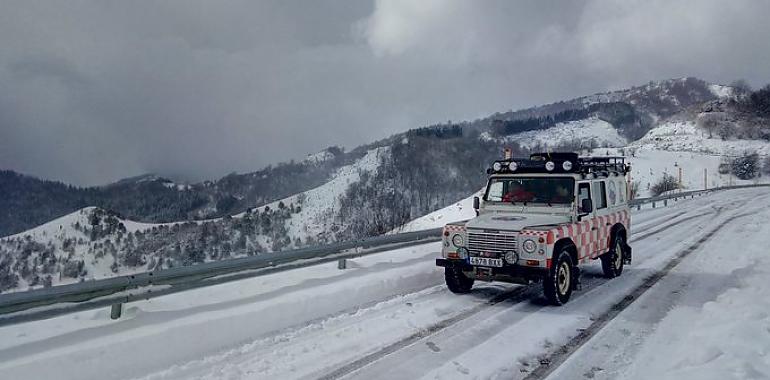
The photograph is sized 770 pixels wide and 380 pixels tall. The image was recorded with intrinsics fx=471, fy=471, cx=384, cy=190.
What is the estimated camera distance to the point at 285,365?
558 centimetres

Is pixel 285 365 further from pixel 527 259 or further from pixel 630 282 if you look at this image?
pixel 630 282

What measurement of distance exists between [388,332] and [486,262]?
2.35 meters

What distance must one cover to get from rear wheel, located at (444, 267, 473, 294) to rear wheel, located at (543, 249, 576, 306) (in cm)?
156

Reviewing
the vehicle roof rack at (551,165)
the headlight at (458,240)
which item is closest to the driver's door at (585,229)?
the vehicle roof rack at (551,165)

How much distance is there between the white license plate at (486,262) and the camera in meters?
8.06

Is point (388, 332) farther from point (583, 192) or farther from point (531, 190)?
point (583, 192)

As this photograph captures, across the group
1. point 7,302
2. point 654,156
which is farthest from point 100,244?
point 7,302

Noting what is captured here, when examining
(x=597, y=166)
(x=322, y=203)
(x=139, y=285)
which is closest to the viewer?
(x=139, y=285)

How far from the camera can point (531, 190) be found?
9.58 m

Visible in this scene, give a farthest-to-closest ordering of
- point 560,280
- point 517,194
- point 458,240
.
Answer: point 517,194
point 458,240
point 560,280

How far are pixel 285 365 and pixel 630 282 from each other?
7.82 m

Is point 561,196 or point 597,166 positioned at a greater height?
point 597,166

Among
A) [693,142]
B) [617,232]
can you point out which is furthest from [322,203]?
[617,232]

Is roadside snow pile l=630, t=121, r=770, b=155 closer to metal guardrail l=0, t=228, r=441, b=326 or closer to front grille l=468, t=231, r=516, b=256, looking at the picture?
front grille l=468, t=231, r=516, b=256
